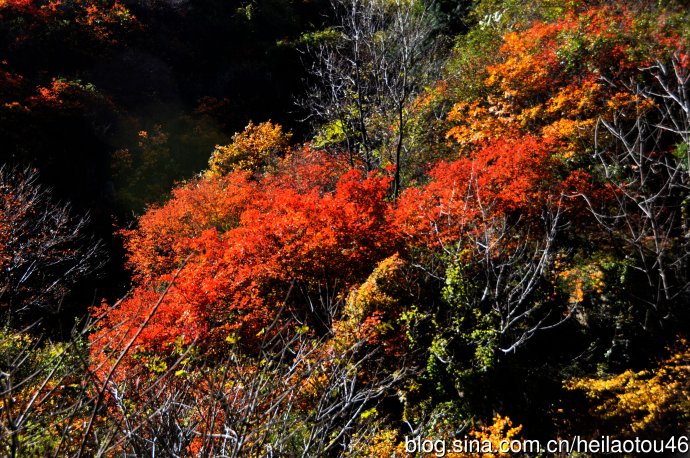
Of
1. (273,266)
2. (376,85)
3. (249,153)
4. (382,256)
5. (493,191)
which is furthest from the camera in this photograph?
(249,153)

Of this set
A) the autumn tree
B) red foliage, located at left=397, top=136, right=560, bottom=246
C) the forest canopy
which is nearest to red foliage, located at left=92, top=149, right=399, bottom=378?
the forest canopy

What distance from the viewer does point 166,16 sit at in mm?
37531

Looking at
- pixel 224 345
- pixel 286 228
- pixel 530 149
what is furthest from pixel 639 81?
pixel 224 345

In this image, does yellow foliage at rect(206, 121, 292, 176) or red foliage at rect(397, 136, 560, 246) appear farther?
yellow foliage at rect(206, 121, 292, 176)

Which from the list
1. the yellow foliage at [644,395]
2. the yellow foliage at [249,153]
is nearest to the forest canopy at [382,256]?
the yellow foliage at [644,395]

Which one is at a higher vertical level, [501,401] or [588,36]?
[588,36]

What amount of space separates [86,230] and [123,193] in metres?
4.47

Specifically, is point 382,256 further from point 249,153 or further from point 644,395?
point 249,153

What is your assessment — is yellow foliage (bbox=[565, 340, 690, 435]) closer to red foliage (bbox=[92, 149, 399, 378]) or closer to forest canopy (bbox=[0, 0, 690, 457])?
forest canopy (bbox=[0, 0, 690, 457])

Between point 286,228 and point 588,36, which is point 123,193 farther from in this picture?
point 588,36

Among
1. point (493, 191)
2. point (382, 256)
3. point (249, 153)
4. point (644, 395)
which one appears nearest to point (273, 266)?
point (382, 256)

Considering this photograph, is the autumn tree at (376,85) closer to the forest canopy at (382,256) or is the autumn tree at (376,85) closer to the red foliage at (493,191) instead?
the forest canopy at (382,256)

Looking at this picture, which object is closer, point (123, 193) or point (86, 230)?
point (86, 230)

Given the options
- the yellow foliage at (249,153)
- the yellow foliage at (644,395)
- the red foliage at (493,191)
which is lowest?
the yellow foliage at (644,395)
